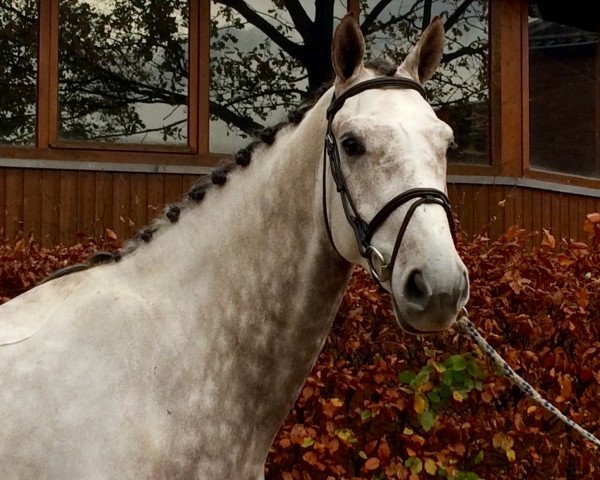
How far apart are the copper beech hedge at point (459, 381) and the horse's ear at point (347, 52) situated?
170 centimetres

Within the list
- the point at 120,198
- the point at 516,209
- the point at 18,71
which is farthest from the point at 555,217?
the point at 18,71

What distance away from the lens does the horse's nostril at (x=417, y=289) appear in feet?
7.25

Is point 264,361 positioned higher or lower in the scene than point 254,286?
lower

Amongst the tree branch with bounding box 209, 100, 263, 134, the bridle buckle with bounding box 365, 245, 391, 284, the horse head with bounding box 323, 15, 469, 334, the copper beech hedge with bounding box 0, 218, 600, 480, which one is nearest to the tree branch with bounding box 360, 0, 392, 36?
the tree branch with bounding box 209, 100, 263, 134

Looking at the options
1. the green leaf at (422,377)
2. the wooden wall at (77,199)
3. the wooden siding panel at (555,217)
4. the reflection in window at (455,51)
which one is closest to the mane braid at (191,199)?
the green leaf at (422,377)

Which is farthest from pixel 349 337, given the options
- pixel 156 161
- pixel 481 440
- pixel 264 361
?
pixel 156 161

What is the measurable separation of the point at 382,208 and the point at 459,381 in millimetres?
1979

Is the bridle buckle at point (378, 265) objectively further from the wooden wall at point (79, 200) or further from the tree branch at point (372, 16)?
the tree branch at point (372, 16)

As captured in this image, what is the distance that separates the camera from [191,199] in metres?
2.78

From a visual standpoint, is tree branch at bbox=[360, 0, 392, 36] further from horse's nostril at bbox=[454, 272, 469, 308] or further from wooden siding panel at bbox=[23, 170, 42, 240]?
horse's nostril at bbox=[454, 272, 469, 308]

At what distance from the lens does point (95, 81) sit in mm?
7102

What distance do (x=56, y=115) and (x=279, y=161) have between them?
4.65m

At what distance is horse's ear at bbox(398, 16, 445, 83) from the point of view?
2756mm

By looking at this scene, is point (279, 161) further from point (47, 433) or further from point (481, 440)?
point (481, 440)
